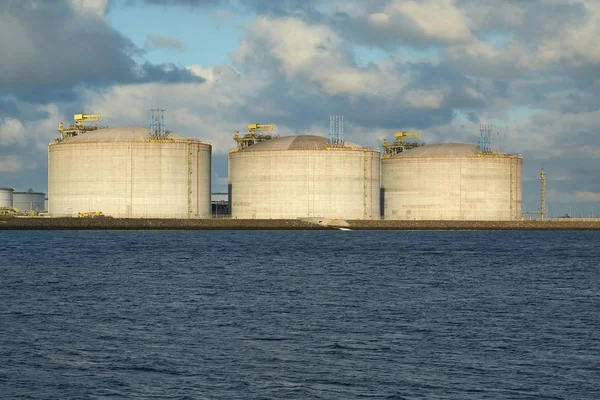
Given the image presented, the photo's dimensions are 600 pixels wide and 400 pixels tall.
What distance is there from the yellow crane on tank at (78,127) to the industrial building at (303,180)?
27010 millimetres

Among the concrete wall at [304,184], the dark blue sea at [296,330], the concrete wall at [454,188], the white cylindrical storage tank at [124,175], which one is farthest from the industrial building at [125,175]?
the dark blue sea at [296,330]

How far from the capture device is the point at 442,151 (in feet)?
598

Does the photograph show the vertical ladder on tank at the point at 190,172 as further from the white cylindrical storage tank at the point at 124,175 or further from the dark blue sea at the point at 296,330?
the dark blue sea at the point at 296,330

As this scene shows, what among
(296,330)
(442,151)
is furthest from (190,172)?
(296,330)

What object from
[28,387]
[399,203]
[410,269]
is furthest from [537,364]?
[399,203]

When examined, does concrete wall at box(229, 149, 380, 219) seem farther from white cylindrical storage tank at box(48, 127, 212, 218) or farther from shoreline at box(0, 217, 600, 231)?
white cylindrical storage tank at box(48, 127, 212, 218)

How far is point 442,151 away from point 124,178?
198 feet

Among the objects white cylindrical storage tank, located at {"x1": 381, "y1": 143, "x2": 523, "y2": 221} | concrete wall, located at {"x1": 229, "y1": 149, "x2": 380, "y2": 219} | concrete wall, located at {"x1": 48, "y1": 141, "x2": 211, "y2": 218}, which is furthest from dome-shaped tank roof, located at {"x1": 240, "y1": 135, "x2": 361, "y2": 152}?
concrete wall, located at {"x1": 48, "y1": 141, "x2": 211, "y2": 218}

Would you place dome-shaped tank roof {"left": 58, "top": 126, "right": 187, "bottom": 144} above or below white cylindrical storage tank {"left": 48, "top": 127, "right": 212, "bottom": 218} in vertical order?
above

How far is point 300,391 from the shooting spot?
112ft

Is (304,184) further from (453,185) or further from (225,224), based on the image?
(453,185)

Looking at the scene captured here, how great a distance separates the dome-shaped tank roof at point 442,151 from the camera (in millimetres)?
181125

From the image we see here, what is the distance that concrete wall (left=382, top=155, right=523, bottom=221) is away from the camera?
179500 millimetres

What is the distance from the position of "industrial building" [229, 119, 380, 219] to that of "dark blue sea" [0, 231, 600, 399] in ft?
243
